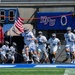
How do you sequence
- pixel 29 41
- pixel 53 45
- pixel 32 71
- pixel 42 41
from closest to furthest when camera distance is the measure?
pixel 32 71
pixel 29 41
pixel 42 41
pixel 53 45

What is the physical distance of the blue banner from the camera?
838 inches

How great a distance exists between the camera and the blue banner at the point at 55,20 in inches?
838

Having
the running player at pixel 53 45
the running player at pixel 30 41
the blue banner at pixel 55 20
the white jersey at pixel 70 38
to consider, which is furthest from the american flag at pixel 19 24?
the white jersey at pixel 70 38

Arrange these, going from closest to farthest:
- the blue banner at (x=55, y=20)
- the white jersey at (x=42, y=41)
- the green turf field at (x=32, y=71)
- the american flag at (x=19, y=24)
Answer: the green turf field at (x=32, y=71), the white jersey at (x=42, y=41), the american flag at (x=19, y=24), the blue banner at (x=55, y=20)

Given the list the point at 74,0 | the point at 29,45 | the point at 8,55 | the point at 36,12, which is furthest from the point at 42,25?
the point at 29,45

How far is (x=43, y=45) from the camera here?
1597 centimetres

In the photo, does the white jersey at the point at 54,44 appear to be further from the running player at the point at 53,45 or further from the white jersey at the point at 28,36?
the white jersey at the point at 28,36

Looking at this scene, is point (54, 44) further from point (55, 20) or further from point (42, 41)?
point (55, 20)

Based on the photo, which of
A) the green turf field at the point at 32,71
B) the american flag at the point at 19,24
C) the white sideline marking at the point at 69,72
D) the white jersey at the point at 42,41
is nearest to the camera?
the white sideline marking at the point at 69,72

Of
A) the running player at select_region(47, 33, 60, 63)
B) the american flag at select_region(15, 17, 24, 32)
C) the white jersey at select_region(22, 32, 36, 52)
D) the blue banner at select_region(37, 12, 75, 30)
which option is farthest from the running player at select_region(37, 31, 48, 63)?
the blue banner at select_region(37, 12, 75, 30)

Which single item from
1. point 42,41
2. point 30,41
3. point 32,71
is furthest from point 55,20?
point 32,71

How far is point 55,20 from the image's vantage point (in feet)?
70.1

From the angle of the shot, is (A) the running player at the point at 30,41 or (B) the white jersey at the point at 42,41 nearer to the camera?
(A) the running player at the point at 30,41

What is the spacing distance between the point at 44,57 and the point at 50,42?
628 mm
